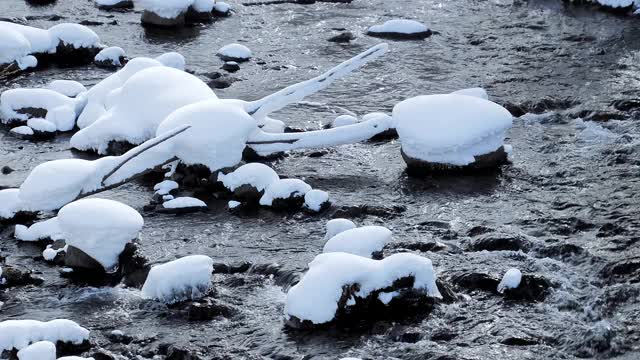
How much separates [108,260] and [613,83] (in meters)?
7.42

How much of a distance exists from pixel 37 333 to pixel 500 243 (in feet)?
14.1

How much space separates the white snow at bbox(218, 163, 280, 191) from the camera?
11.6 meters

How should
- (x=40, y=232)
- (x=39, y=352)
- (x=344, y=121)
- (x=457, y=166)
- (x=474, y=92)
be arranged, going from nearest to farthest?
(x=39, y=352) < (x=40, y=232) < (x=457, y=166) < (x=344, y=121) < (x=474, y=92)

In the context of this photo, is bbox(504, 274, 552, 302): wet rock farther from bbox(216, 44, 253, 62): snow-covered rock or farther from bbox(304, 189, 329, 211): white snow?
bbox(216, 44, 253, 62): snow-covered rock

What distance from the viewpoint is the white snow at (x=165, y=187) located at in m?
11.7

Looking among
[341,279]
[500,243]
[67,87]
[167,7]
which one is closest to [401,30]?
[167,7]

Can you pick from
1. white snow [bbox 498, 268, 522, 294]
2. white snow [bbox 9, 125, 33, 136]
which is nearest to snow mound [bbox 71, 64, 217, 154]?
white snow [bbox 9, 125, 33, 136]

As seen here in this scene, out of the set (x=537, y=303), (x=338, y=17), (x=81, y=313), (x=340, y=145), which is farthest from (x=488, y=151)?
(x=338, y=17)

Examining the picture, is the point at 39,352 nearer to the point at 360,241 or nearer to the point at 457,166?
the point at 360,241

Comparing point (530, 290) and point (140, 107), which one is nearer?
point (530, 290)

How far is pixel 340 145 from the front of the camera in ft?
42.3

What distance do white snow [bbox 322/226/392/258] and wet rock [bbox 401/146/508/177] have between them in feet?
6.74

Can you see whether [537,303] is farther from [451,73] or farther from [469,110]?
[451,73]

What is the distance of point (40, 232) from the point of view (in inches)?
424
